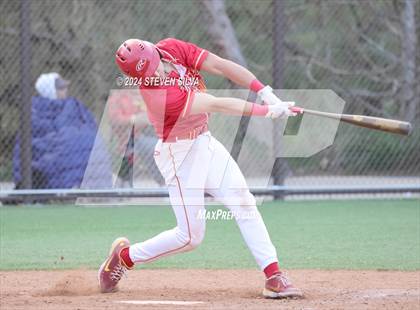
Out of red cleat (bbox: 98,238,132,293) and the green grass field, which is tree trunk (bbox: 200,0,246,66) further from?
red cleat (bbox: 98,238,132,293)

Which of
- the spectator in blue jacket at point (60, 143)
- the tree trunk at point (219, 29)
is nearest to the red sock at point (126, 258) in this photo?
the spectator in blue jacket at point (60, 143)

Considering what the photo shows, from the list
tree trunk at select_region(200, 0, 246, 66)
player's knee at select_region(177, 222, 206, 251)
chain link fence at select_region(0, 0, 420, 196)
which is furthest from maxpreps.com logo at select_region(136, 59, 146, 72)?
tree trunk at select_region(200, 0, 246, 66)

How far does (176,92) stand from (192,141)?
383 millimetres

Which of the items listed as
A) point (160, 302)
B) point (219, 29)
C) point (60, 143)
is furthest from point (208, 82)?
point (160, 302)

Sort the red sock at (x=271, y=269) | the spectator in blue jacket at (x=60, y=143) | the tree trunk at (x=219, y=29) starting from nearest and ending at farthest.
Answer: the red sock at (x=271, y=269)
the spectator in blue jacket at (x=60, y=143)
the tree trunk at (x=219, y=29)

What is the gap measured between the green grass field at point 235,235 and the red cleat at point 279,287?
144 cm

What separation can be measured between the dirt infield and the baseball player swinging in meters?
0.31

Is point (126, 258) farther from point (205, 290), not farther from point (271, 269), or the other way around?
point (271, 269)

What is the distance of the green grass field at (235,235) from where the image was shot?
24.2 feet

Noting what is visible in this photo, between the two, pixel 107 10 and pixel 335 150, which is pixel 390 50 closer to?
pixel 335 150

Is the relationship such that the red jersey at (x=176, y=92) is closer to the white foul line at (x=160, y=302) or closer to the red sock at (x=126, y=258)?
the red sock at (x=126, y=258)

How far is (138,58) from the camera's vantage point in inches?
217

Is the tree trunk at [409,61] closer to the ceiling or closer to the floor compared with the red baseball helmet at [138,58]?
closer to the floor

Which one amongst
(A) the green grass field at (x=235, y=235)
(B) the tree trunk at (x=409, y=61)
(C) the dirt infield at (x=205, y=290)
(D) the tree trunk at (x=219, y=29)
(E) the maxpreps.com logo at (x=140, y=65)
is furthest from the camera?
(D) the tree trunk at (x=219, y=29)
